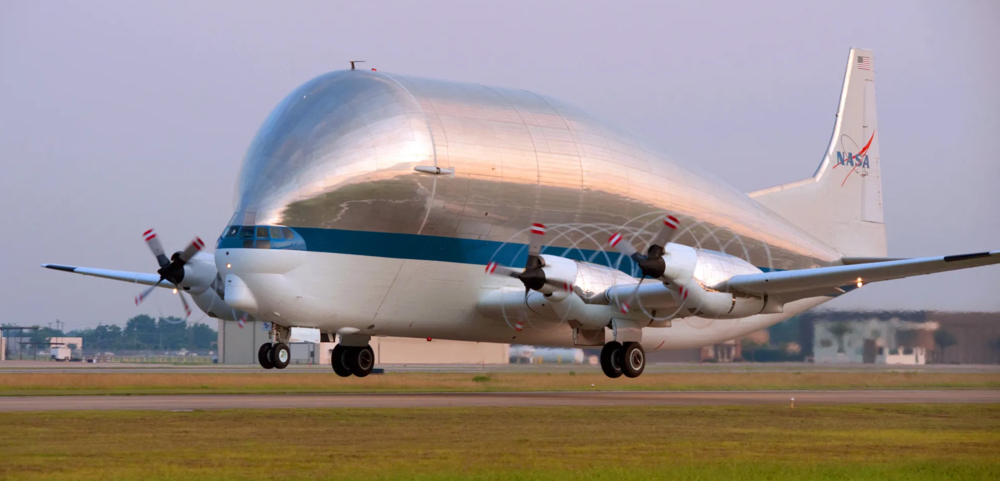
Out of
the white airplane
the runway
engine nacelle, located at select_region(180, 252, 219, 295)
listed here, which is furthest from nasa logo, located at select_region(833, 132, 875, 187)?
engine nacelle, located at select_region(180, 252, 219, 295)

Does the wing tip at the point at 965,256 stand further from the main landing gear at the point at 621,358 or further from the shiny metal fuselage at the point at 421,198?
the main landing gear at the point at 621,358

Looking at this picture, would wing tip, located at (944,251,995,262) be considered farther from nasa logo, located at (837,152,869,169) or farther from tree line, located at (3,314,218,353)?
tree line, located at (3,314,218,353)

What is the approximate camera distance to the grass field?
110 feet

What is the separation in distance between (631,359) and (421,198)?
668cm

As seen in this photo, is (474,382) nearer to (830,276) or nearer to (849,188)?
(849,188)

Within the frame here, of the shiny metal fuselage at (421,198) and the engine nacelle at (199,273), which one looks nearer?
the shiny metal fuselage at (421,198)

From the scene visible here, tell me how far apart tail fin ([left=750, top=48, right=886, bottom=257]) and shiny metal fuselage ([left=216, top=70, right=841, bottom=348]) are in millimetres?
5796

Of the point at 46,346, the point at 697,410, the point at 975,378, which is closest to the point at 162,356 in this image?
the point at 46,346

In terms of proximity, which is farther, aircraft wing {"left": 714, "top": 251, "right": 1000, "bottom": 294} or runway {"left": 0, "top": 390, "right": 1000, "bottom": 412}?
aircraft wing {"left": 714, "top": 251, "right": 1000, "bottom": 294}

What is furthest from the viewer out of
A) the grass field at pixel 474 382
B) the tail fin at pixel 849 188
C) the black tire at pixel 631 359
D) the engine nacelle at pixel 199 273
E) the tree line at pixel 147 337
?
the tree line at pixel 147 337

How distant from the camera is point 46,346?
99.5 m

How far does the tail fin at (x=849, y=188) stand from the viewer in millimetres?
35969

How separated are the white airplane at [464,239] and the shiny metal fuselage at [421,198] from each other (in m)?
0.04

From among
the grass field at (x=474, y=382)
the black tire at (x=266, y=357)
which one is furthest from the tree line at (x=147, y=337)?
the black tire at (x=266, y=357)
